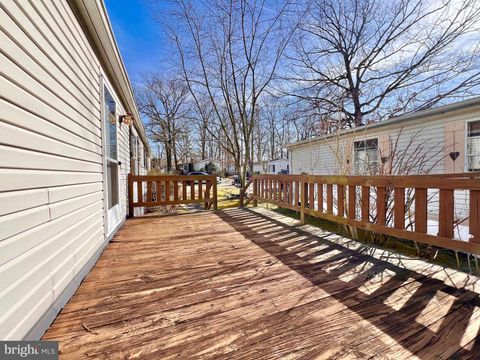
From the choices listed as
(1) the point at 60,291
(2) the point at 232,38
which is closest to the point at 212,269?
(1) the point at 60,291

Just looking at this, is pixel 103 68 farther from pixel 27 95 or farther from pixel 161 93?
pixel 161 93

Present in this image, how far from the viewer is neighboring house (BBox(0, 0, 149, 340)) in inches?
48.3

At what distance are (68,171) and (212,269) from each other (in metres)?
1.56

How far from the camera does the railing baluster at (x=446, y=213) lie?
2.06m

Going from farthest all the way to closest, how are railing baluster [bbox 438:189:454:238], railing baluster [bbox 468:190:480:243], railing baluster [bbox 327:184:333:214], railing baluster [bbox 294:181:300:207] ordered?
1. railing baluster [bbox 294:181:300:207]
2. railing baluster [bbox 327:184:333:214]
3. railing baluster [bbox 438:189:454:238]
4. railing baluster [bbox 468:190:480:243]

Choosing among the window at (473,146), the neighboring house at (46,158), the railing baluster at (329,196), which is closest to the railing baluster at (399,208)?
the railing baluster at (329,196)

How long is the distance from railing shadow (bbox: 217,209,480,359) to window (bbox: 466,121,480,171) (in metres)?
5.19

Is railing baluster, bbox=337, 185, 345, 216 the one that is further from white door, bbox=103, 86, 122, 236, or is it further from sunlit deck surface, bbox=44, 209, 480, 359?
white door, bbox=103, 86, 122, 236

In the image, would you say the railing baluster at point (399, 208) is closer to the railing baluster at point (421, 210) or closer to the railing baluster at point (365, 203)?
the railing baluster at point (421, 210)

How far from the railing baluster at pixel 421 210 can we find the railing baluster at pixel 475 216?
357mm

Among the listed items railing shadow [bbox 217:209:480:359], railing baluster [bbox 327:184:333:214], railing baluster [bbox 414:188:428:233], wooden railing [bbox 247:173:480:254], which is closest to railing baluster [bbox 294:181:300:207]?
wooden railing [bbox 247:173:480:254]

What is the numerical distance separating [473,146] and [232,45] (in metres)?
7.46

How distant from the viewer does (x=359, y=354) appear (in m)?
1.23

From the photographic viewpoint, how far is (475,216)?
1.90 metres
